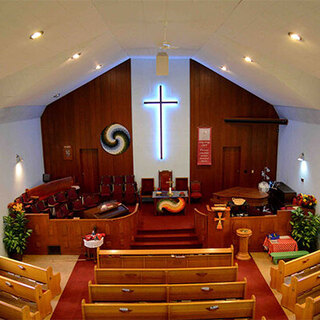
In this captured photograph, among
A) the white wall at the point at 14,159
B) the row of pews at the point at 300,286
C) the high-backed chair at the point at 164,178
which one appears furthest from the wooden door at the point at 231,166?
the white wall at the point at 14,159

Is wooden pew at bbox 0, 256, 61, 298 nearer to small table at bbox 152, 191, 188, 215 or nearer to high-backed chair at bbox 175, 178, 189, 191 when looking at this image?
small table at bbox 152, 191, 188, 215

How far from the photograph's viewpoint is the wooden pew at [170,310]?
219 inches

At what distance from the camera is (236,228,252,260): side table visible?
8602 mm

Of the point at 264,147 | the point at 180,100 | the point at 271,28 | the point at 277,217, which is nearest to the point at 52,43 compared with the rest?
the point at 271,28

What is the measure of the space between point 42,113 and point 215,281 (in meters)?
8.65

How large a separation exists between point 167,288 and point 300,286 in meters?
2.75

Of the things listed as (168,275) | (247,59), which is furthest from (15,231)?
(247,59)

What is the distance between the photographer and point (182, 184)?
40.2 ft

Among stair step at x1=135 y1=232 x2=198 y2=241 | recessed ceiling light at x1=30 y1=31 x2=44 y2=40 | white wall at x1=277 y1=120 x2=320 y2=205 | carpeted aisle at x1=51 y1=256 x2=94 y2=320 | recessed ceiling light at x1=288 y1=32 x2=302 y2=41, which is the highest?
recessed ceiling light at x1=30 y1=31 x2=44 y2=40

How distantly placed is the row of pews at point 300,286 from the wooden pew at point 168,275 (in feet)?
3.65

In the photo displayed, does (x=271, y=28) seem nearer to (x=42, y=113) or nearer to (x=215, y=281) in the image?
(x=215, y=281)

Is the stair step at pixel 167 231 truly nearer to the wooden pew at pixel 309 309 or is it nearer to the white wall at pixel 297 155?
the white wall at pixel 297 155

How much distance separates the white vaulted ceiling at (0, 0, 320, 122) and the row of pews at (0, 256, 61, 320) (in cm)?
401

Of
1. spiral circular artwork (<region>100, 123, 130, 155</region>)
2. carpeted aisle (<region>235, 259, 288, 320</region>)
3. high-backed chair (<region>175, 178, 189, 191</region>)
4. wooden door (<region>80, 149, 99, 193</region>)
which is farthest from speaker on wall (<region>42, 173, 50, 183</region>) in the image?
carpeted aisle (<region>235, 259, 288, 320</region>)
